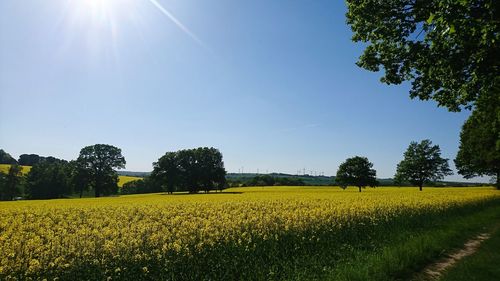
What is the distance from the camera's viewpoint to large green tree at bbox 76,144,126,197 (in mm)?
81375

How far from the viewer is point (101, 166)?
83.1 m

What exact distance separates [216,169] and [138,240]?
240 feet

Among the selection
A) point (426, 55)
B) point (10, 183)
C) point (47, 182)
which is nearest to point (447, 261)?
point (426, 55)

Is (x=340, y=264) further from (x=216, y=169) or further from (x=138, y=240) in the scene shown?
(x=216, y=169)

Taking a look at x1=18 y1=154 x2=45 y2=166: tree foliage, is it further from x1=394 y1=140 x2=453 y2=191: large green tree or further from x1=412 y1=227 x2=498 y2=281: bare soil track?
x1=412 y1=227 x2=498 y2=281: bare soil track

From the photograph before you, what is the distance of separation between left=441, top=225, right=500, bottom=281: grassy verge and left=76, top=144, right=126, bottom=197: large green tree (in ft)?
266

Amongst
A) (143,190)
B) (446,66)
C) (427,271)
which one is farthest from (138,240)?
(143,190)

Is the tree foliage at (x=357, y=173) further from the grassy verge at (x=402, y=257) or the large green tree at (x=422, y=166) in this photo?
the grassy verge at (x=402, y=257)

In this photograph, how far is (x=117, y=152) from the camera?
85.9 meters

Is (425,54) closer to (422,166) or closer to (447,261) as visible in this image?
(447,261)

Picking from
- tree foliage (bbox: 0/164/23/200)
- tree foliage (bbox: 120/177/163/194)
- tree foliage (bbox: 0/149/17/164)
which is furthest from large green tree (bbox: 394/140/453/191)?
tree foliage (bbox: 0/149/17/164)

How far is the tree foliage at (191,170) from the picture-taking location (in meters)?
80.9

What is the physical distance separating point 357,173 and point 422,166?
16.4m

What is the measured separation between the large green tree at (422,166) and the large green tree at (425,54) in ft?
206
